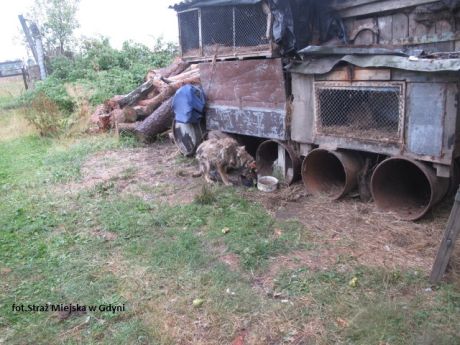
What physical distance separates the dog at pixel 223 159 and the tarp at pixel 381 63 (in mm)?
1559

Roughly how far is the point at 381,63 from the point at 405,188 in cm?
175

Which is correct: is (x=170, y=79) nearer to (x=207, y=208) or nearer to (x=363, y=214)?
(x=207, y=208)

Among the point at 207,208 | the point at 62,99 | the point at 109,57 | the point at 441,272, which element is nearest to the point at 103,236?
the point at 207,208

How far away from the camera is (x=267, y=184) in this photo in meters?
5.95

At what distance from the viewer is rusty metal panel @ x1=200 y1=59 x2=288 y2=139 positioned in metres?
6.03

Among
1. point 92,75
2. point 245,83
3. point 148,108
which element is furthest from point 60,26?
point 245,83

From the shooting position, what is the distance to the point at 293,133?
5898 mm

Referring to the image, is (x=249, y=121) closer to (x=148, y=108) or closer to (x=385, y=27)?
(x=385, y=27)

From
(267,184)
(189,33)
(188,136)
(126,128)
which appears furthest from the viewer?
(126,128)

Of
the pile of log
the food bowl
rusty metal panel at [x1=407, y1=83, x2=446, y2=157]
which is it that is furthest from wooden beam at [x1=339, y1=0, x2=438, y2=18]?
the pile of log

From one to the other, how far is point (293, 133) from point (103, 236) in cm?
301

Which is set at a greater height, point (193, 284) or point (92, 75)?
point (92, 75)

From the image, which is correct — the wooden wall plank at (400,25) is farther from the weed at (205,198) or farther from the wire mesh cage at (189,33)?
the weed at (205,198)

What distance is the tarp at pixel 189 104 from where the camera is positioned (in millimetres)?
→ 7288
